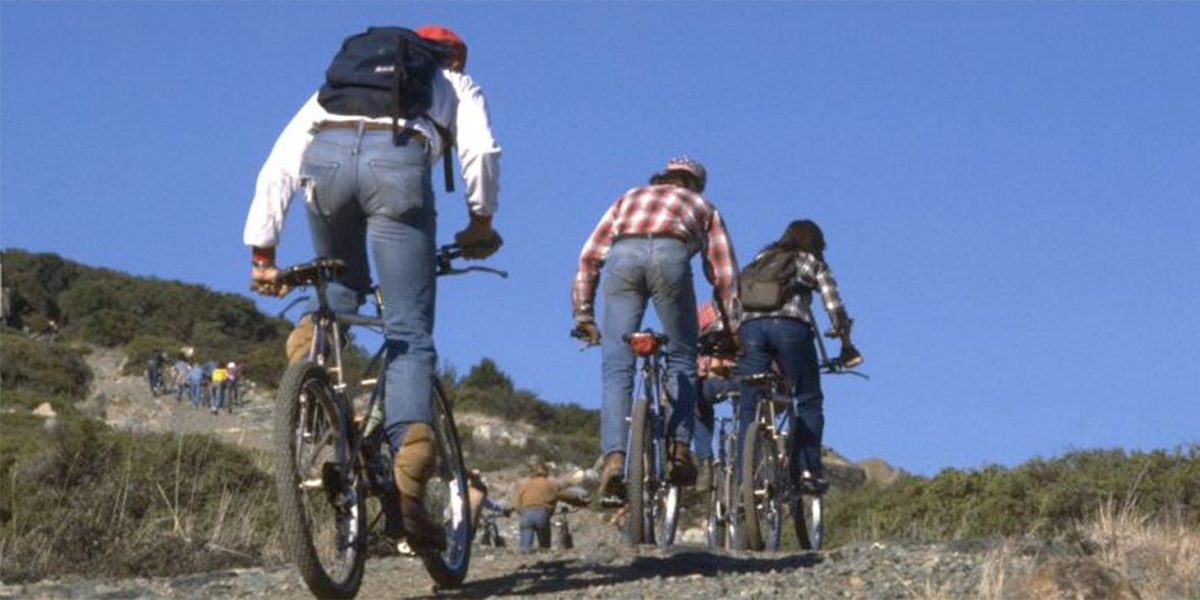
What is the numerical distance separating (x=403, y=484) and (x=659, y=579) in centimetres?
118

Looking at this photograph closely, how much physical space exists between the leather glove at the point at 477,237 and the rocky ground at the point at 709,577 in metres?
1.10

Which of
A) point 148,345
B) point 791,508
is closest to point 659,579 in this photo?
point 791,508

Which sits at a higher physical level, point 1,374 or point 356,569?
point 1,374

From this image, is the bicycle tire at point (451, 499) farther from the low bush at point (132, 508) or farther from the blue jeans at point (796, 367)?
the blue jeans at point (796, 367)

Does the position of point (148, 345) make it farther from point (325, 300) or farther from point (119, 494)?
point (325, 300)

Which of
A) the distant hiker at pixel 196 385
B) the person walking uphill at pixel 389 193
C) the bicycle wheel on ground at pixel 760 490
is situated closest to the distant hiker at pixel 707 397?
the bicycle wheel on ground at pixel 760 490

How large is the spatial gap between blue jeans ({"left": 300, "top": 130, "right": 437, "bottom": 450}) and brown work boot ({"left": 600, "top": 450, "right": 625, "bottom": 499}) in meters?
3.56

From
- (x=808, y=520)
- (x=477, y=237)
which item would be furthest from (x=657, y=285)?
(x=477, y=237)

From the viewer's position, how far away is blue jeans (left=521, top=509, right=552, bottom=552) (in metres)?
20.5

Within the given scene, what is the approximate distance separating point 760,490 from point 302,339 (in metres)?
4.79

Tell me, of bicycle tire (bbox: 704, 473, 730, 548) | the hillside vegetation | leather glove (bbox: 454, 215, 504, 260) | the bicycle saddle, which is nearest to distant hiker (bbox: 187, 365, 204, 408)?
the hillside vegetation

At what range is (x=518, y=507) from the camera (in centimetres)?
2064

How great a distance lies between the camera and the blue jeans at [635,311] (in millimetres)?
11281

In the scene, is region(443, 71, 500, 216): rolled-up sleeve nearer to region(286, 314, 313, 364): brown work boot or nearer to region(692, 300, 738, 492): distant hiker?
region(286, 314, 313, 364): brown work boot
